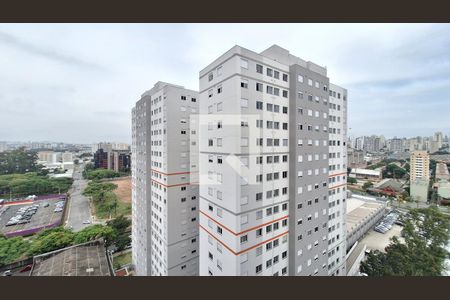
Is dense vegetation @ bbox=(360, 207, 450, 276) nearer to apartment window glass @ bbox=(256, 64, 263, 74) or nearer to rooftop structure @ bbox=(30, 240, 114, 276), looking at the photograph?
apartment window glass @ bbox=(256, 64, 263, 74)

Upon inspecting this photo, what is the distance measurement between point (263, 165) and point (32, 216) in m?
38.9

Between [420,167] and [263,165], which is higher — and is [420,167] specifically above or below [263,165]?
below

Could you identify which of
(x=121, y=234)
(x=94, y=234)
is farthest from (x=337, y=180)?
(x=121, y=234)

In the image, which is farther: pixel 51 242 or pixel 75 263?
pixel 51 242

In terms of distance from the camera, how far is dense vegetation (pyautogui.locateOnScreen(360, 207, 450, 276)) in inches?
417

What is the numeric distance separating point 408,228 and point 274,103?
1083 centimetres

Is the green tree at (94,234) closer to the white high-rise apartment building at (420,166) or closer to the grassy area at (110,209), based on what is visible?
the grassy area at (110,209)

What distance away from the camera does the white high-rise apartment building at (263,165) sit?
26.4 ft

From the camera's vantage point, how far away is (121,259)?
21.1 metres

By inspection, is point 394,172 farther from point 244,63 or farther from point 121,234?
point 121,234

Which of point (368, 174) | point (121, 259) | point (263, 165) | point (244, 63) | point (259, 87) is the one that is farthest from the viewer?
point (368, 174)

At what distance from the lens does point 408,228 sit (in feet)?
37.4

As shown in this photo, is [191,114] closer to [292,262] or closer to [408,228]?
[292,262]

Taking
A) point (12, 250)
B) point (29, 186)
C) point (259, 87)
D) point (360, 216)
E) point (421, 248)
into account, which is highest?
point (259, 87)
